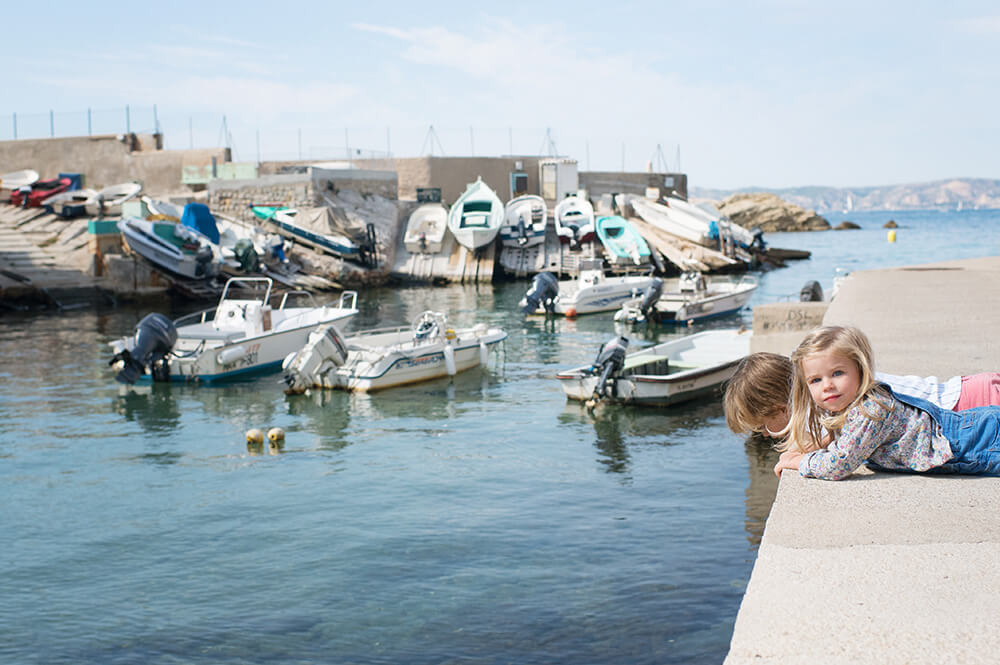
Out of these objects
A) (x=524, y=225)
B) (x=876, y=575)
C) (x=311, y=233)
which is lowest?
(x=876, y=575)

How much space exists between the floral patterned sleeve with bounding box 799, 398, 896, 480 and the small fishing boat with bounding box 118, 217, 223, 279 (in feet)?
102

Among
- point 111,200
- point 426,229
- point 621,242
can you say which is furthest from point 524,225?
point 111,200

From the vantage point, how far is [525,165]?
53250mm

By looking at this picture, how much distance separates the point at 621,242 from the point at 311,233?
1215 centimetres

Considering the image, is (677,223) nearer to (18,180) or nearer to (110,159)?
(110,159)

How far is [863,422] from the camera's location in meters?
4.34

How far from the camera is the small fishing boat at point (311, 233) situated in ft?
127

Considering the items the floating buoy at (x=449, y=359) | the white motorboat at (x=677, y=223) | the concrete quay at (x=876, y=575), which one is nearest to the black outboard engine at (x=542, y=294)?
the floating buoy at (x=449, y=359)

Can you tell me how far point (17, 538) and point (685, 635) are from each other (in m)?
6.57

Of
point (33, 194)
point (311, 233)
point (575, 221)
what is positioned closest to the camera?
point (311, 233)

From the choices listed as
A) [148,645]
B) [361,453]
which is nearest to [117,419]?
[361,453]

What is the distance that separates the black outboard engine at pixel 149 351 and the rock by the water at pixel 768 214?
76.2m

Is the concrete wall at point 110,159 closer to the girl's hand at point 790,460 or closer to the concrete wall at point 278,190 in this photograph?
the concrete wall at point 278,190

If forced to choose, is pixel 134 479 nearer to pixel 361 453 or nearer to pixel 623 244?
pixel 361 453
